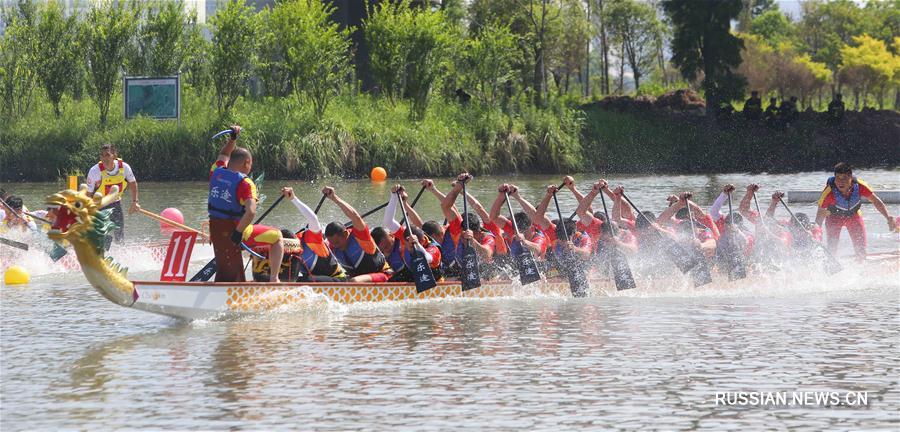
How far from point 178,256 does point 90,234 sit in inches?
40.8

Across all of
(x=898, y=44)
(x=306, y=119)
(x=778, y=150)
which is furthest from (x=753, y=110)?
(x=898, y=44)

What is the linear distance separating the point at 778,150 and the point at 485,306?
29.8 m

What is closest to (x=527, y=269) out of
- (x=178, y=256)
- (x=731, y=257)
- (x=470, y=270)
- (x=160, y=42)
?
(x=470, y=270)

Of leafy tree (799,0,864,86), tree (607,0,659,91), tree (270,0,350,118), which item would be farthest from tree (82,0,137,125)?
leafy tree (799,0,864,86)

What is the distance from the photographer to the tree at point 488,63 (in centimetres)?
4034

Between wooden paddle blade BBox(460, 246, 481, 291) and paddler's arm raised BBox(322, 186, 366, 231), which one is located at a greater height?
paddler's arm raised BBox(322, 186, 366, 231)

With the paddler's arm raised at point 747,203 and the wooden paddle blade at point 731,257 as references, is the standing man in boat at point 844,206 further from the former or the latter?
the wooden paddle blade at point 731,257

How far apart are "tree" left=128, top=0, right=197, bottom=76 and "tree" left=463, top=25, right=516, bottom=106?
9.76 m

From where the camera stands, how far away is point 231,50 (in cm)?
3512

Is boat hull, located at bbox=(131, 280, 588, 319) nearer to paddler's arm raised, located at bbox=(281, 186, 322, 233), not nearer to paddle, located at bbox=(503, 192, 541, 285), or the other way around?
paddler's arm raised, located at bbox=(281, 186, 322, 233)

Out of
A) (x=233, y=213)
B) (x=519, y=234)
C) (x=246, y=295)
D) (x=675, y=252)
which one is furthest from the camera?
(x=675, y=252)

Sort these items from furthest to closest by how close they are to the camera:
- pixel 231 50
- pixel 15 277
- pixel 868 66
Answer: pixel 868 66 < pixel 231 50 < pixel 15 277

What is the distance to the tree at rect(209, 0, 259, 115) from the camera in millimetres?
34812

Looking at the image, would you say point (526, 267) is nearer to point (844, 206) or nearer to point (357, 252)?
point (357, 252)
